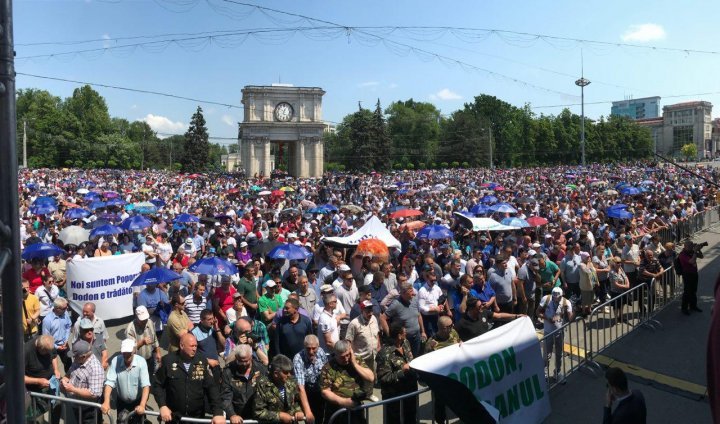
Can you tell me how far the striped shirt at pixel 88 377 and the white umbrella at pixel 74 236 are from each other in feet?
32.0

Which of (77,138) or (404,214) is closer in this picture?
(404,214)

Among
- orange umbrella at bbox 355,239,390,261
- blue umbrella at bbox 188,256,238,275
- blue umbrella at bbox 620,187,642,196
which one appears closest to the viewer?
blue umbrella at bbox 188,256,238,275

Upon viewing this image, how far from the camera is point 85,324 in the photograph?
6.77 metres

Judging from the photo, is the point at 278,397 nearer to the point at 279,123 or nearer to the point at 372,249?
the point at 372,249

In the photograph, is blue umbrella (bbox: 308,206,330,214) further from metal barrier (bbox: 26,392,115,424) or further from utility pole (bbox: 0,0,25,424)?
utility pole (bbox: 0,0,25,424)

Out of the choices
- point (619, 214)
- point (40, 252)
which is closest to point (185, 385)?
point (40, 252)

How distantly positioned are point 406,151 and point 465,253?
82.4 metres

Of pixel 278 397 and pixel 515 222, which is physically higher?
pixel 515 222

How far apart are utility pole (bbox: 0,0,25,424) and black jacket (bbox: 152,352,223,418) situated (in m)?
4.04

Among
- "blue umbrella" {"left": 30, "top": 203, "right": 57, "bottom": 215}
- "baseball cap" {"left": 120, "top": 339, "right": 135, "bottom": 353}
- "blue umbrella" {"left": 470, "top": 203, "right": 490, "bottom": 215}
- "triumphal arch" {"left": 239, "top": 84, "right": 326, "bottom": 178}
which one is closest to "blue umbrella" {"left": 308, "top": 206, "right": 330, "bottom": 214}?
"blue umbrella" {"left": 470, "top": 203, "right": 490, "bottom": 215}

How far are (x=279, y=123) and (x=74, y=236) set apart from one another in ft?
203

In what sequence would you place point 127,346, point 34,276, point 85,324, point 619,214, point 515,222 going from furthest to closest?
point 619,214, point 515,222, point 34,276, point 85,324, point 127,346

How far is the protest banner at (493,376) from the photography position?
17.2 ft

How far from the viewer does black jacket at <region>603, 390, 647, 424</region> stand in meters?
4.88
